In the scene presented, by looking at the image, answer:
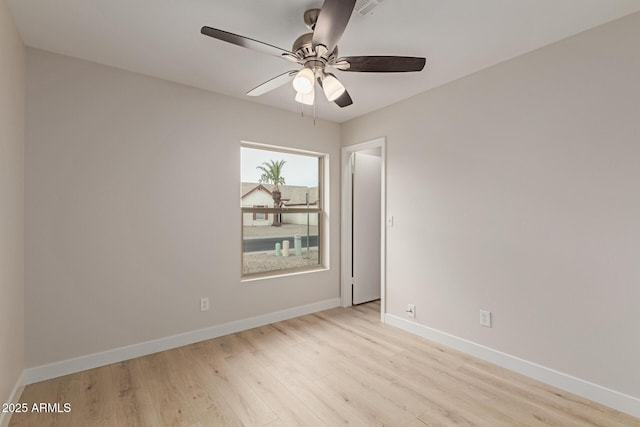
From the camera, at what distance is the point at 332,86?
192cm

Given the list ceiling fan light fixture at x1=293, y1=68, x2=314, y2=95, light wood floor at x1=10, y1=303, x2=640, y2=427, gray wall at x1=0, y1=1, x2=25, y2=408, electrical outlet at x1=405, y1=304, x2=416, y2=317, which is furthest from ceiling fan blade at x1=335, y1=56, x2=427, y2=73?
electrical outlet at x1=405, y1=304, x2=416, y2=317

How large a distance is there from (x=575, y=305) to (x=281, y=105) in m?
3.19

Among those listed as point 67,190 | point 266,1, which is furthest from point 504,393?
point 67,190

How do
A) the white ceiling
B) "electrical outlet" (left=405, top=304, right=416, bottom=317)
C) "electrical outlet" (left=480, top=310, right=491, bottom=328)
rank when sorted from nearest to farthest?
the white ceiling
"electrical outlet" (left=480, top=310, right=491, bottom=328)
"electrical outlet" (left=405, top=304, right=416, bottom=317)

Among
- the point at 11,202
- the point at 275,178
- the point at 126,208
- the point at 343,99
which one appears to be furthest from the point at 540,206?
the point at 11,202

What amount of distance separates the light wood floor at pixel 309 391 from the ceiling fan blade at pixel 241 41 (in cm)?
219

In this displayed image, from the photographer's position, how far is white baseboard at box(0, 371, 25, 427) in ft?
5.70

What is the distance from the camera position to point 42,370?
2.23m

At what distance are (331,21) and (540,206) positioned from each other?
201cm

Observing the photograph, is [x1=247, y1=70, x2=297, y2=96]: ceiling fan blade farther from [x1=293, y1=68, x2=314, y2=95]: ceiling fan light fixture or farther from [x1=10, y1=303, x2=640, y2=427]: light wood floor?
[x1=10, y1=303, x2=640, y2=427]: light wood floor

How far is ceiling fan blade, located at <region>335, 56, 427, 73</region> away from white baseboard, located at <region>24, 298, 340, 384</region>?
2.68 metres

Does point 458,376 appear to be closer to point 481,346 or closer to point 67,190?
point 481,346

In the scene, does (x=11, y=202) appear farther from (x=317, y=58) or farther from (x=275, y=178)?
(x=275, y=178)

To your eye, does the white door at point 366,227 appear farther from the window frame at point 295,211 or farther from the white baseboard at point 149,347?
the white baseboard at point 149,347
